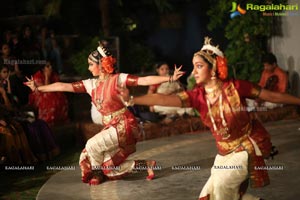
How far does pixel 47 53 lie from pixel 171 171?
643 cm

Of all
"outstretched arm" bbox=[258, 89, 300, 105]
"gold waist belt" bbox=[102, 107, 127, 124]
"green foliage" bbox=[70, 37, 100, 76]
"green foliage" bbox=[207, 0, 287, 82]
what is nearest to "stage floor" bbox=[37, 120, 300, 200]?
"gold waist belt" bbox=[102, 107, 127, 124]

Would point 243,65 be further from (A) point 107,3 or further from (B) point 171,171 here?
(B) point 171,171

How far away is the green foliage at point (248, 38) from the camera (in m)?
11.7

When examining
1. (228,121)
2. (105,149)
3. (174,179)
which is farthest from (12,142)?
(228,121)

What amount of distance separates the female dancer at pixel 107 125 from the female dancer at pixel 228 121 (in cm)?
147

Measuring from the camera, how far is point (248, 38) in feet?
38.8

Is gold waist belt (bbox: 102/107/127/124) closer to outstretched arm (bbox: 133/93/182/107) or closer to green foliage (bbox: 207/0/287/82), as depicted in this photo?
outstretched arm (bbox: 133/93/182/107)

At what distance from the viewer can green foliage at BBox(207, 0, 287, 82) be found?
11742 mm

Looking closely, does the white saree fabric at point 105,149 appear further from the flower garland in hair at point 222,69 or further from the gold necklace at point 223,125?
Result: the flower garland in hair at point 222,69

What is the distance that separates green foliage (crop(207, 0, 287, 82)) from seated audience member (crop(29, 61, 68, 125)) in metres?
3.53

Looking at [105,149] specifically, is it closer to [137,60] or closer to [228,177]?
[228,177]

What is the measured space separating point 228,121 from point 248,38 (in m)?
6.82

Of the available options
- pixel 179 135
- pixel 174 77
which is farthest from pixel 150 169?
pixel 179 135

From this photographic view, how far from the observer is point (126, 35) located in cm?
1450
